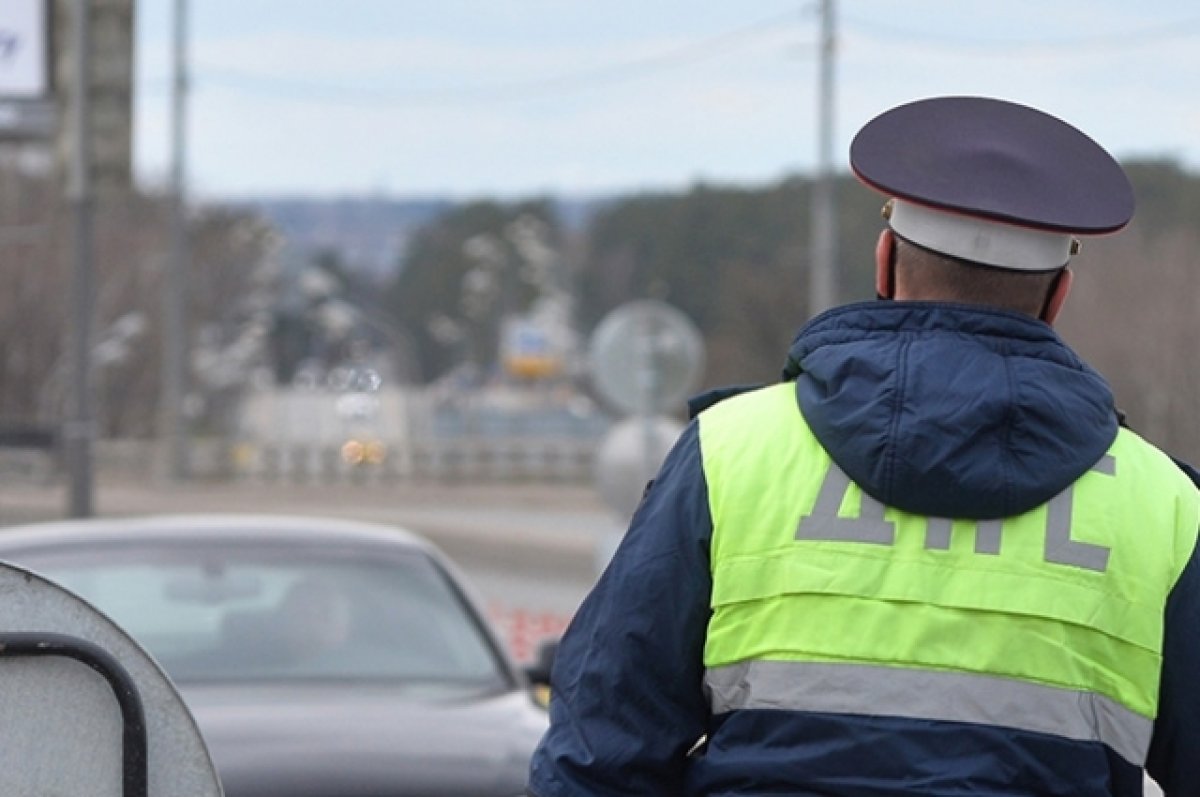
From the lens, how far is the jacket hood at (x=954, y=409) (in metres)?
2.50

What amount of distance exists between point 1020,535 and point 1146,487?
16cm

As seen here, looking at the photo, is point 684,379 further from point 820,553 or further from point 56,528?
point 820,553

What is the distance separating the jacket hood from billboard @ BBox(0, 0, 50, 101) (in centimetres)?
1455

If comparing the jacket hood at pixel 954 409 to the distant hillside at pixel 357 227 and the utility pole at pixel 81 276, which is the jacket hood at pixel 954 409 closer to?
the utility pole at pixel 81 276

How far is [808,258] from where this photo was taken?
1666 inches

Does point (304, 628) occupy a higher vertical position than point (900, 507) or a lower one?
lower

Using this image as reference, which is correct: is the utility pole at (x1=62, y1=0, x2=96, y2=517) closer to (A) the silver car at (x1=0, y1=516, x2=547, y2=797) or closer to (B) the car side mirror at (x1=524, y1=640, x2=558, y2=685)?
(A) the silver car at (x1=0, y1=516, x2=547, y2=797)

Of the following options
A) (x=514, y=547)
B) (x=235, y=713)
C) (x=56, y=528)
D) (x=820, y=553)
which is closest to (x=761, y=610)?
(x=820, y=553)

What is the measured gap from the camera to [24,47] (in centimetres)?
1666

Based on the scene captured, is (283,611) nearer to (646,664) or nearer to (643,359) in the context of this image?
(646,664)

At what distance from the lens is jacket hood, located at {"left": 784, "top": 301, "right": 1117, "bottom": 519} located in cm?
250

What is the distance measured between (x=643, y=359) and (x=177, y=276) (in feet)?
105

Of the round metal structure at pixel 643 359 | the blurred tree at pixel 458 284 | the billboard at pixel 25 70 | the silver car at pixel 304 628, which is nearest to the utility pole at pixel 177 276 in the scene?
the billboard at pixel 25 70

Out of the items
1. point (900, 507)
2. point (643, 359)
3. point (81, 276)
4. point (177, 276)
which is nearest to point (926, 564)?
point (900, 507)
